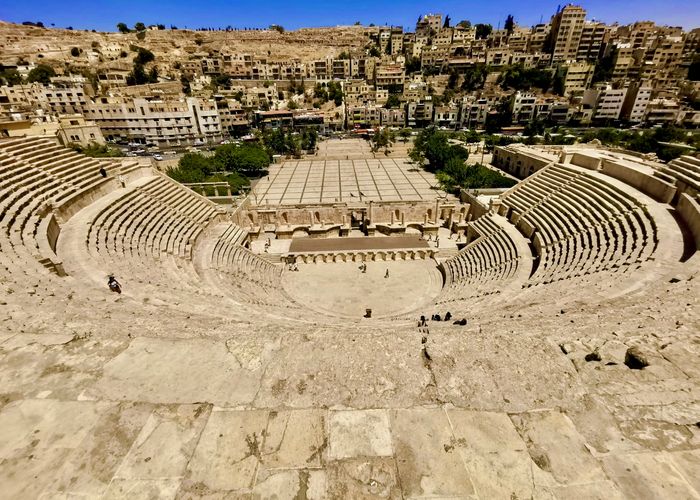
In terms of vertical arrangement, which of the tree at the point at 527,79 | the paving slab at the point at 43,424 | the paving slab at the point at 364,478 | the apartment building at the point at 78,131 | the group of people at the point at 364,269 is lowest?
the group of people at the point at 364,269

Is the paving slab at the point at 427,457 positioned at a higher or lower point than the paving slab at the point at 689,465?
lower

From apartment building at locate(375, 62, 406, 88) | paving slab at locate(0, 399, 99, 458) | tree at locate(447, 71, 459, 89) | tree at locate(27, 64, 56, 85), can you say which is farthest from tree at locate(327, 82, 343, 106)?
paving slab at locate(0, 399, 99, 458)

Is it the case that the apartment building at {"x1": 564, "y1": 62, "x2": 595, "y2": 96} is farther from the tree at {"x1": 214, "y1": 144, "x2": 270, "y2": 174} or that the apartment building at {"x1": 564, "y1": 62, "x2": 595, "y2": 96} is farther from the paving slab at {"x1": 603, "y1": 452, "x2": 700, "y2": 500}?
the paving slab at {"x1": 603, "y1": 452, "x2": 700, "y2": 500}

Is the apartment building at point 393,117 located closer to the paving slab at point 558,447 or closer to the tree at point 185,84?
the tree at point 185,84

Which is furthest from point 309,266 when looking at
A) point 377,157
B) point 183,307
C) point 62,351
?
point 377,157

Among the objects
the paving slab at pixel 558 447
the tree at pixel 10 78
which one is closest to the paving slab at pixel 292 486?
the paving slab at pixel 558 447

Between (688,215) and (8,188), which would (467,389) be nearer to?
(688,215)
